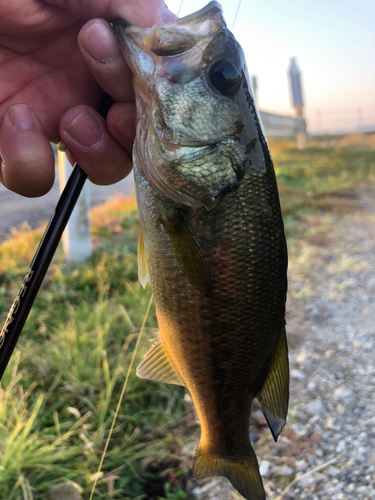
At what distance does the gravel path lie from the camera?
2021 mm

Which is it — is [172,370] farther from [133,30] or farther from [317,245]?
[317,245]

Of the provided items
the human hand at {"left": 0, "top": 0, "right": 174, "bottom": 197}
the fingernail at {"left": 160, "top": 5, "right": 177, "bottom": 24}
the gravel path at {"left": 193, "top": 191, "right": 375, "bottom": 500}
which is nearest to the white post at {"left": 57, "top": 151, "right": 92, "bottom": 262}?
the gravel path at {"left": 193, "top": 191, "right": 375, "bottom": 500}

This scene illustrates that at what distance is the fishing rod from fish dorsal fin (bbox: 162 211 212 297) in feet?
1.10

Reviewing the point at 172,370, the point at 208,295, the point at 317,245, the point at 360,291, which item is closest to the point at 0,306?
the point at 172,370

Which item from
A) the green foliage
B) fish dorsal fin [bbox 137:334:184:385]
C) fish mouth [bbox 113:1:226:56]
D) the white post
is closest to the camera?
fish mouth [bbox 113:1:226:56]

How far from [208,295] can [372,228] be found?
6.06 meters

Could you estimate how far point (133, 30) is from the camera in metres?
1.07

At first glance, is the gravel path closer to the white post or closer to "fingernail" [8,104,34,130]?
"fingernail" [8,104,34,130]

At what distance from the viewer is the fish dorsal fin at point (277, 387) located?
3.79 feet

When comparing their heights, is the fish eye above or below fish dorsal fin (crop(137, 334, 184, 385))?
above

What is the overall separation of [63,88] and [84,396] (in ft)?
5.95

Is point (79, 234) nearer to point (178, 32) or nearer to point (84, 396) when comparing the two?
point (84, 396)

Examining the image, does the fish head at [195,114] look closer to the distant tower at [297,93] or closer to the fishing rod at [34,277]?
the fishing rod at [34,277]

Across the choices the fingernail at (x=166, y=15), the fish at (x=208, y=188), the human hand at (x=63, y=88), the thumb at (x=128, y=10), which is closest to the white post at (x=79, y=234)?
the human hand at (x=63, y=88)
